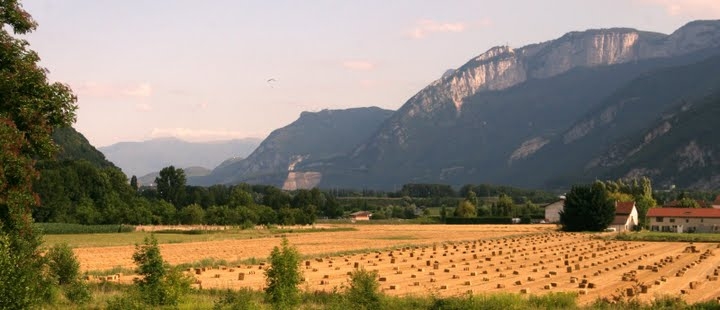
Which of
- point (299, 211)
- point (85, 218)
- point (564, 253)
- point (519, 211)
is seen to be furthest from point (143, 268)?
point (519, 211)

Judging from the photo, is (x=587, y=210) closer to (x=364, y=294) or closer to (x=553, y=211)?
(x=553, y=211)

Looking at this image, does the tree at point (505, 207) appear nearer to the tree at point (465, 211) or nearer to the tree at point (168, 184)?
the tree at point (465, 211)

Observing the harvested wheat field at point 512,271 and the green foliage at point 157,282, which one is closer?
the green foliage at point 157,282

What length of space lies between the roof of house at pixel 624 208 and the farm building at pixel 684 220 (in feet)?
13.1

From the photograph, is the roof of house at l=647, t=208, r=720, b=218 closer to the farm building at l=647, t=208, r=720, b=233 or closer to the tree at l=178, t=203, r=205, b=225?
the farm building at l=647, t=208, r=720, b=233

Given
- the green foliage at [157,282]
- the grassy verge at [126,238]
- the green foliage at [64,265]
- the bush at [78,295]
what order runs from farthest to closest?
the grassy verge at [126,238] < the green foliage at [64,265] < the bush at [78,295] < the green foliage at [157,282]

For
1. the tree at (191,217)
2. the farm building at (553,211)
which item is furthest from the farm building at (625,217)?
the tree at (191,217)

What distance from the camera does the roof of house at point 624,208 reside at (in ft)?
422

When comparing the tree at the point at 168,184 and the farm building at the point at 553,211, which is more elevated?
the tree at the point at 168,184

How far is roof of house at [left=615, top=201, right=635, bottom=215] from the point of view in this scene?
12862 cm

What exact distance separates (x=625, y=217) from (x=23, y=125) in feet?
376

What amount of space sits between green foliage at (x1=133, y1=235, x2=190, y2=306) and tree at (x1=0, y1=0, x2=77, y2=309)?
3.08 metres

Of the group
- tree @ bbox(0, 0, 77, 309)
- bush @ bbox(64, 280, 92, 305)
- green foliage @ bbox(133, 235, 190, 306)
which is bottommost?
bush @ bbox(64, 280, 92, 305)

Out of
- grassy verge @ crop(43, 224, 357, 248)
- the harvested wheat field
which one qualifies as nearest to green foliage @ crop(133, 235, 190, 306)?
the harvested wheat field
